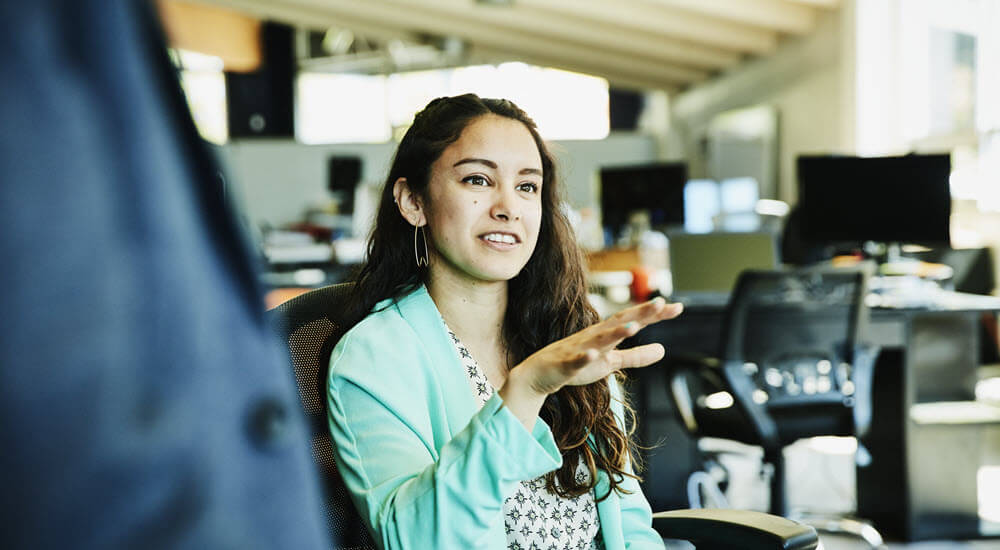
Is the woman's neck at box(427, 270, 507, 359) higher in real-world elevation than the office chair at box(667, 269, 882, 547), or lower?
higher

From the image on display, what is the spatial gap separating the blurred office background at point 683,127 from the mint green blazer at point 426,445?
45 centimetres

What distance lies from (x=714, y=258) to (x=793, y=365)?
82cm

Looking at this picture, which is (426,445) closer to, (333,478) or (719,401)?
(333,478)

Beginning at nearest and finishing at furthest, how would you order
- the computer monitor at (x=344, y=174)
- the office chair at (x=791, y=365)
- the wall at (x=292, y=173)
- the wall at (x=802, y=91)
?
the office chair at (x=791, y=365) → the wall at (x=802, y=91) → the computer monitor at (x=344, y=174) → the wall at (x=292, y=173)

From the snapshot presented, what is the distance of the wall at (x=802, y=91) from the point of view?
6832 mm

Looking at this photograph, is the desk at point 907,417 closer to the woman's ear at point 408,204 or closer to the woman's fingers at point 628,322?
the woman's ear at point 408,204

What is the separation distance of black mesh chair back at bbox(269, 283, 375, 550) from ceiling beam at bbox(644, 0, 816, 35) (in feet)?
22.9

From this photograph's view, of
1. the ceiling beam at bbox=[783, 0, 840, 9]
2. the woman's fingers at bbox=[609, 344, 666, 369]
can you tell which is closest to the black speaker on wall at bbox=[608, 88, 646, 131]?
the ceiling beam at bbox=[783, 0, 840, 9]

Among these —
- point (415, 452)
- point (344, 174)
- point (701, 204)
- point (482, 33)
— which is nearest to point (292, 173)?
point (344, 174)

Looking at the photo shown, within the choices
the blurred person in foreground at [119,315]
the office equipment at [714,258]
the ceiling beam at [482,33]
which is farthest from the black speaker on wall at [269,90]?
the blurred person in foreground at [119,315]

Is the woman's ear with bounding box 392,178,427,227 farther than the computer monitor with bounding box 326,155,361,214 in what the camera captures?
No

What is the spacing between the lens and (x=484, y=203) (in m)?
1.35

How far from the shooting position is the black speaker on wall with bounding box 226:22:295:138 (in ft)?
43.2

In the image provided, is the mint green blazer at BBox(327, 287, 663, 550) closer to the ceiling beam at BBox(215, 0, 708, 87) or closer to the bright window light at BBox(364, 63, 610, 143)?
the ceiling beam at BBox(215, 0, 708, 87)
